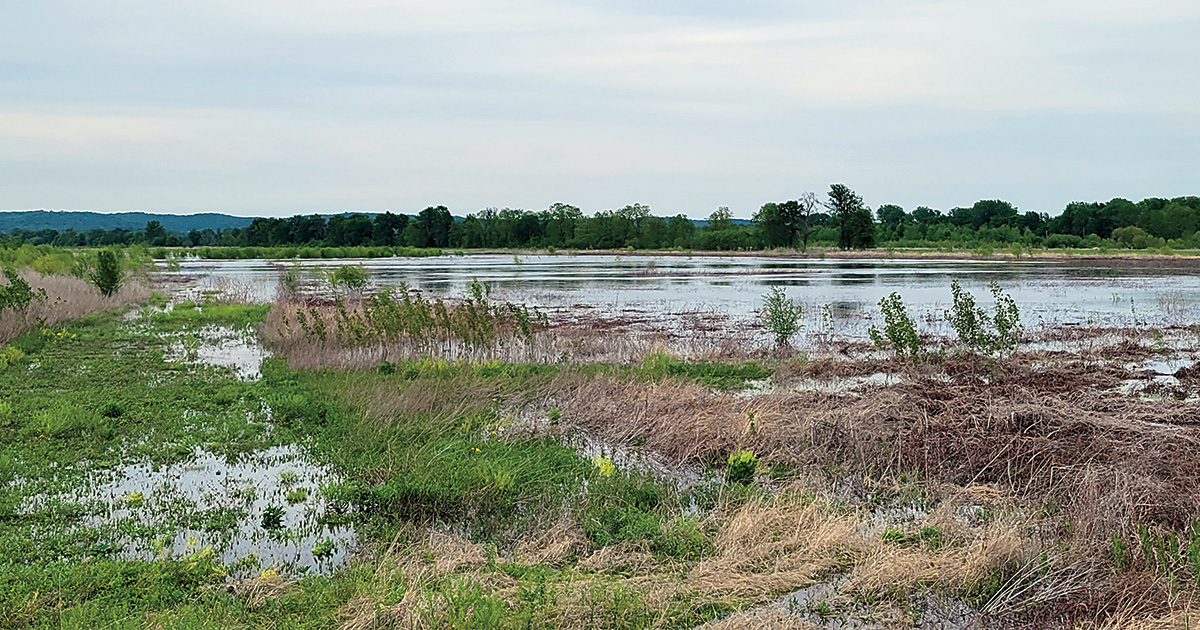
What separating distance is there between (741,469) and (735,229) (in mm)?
119896

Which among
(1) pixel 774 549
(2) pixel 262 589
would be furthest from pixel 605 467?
(2) pixel 262 589

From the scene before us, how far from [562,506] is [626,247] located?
12692 centimetres

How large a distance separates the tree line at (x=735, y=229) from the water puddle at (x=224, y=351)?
285 feet

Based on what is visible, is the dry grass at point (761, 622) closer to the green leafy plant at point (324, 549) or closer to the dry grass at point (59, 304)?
the green leafy plant at point (324, 549)

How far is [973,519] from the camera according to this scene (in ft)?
26.4

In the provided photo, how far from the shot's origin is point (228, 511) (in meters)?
8.25

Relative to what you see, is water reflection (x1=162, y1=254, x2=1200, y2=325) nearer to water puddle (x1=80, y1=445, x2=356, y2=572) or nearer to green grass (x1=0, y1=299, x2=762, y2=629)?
green grass (x1=0, y1=299, x2=762, y2=629)

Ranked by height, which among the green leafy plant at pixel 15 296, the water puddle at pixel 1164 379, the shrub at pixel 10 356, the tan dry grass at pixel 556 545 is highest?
the green leafy plant at pixel 15 296

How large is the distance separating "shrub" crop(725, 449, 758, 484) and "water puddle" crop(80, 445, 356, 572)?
3.87 m

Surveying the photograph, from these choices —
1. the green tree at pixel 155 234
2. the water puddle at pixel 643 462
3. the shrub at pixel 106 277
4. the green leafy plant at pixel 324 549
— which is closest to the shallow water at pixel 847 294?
the shrub at pixel 106 277

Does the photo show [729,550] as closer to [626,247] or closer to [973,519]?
[973,519]

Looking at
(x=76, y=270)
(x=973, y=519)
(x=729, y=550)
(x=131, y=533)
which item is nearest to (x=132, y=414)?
(x=131, y=533)

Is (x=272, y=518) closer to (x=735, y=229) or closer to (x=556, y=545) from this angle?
(x=556, y=545)

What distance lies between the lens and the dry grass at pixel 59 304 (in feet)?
67.8
